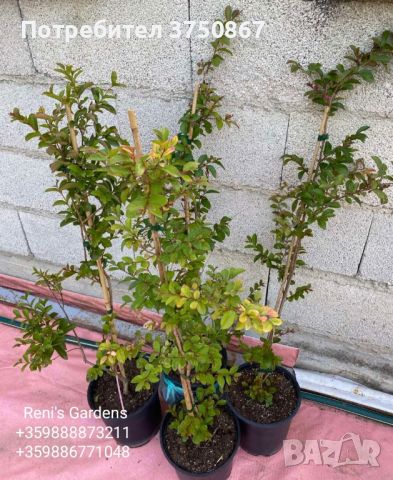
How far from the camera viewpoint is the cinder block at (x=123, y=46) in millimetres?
1533

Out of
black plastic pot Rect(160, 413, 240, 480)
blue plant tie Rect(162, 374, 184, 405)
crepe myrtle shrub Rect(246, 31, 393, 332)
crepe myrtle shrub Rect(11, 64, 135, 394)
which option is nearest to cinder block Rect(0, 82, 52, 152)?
crepe myrtle shrub Rect(11, 64, 135, 394)

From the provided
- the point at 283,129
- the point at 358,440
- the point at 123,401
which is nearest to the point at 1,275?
the point at 123,401

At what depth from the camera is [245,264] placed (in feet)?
6.59

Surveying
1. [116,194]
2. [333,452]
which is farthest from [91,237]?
[333,452]

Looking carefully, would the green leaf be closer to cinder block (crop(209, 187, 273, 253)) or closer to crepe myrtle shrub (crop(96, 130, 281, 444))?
crepe myrtle shrub (crop(96, 130, 281, 444))

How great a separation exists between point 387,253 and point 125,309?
4.66 feet

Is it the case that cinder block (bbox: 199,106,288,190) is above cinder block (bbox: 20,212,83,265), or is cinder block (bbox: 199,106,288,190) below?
above

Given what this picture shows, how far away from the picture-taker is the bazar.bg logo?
1795 mm

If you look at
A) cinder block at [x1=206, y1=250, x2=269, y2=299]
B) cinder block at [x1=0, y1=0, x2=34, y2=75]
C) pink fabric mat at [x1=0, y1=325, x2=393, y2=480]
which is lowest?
pink fabric mat at [x1=0, y1=325, x2=393, y2=480]

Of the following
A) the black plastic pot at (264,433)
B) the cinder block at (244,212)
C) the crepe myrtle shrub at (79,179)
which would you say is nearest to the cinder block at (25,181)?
the crepe myrtle shrub at (79,179)

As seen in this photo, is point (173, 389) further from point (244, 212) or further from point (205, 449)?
point (244, 212)

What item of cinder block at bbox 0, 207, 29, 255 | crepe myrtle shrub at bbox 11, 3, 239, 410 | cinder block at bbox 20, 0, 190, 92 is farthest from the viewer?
cinder block at bbox 0, 207, 29, 255

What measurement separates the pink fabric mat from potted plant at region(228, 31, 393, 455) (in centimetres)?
15

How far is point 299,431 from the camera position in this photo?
1.92m
